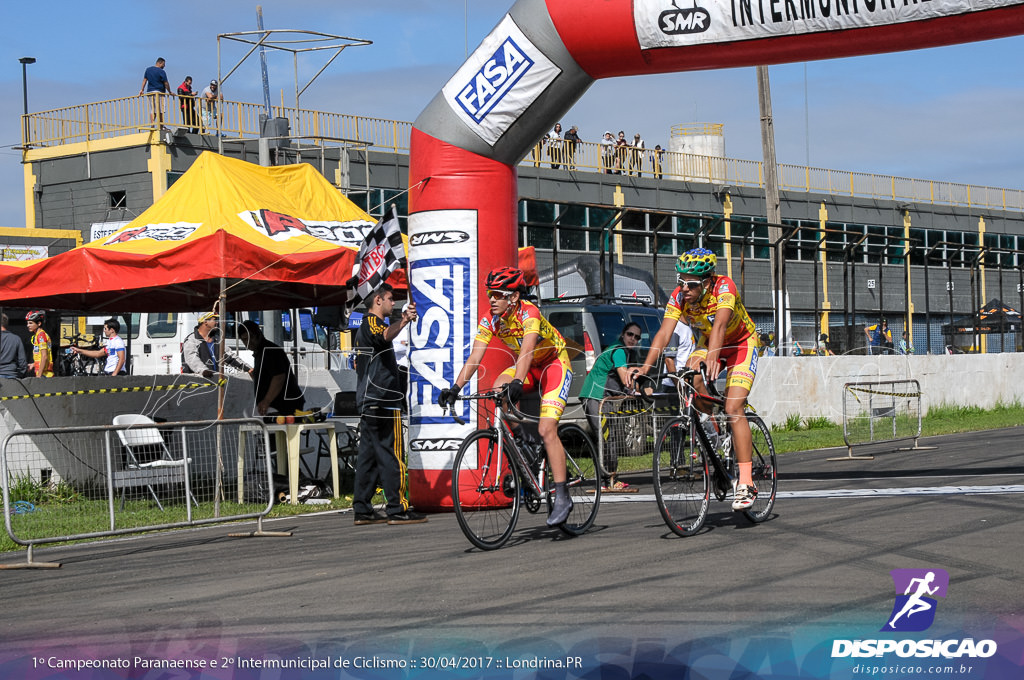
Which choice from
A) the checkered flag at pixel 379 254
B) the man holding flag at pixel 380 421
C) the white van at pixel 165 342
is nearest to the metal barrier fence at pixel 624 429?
the man holding flag at pixel 380 421

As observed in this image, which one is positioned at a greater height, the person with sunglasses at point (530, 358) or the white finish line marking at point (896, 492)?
the person with sunglasses at point (530, 358)

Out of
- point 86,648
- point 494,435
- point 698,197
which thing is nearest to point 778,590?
point 494,435

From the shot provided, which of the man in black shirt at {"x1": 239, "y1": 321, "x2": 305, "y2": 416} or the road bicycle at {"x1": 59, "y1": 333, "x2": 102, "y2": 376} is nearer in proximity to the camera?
the man in black shirt at {"x1": 239, "y1": 321, "x2": 305, "y2": 416}

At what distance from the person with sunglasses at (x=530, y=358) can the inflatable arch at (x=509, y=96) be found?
6.38ft

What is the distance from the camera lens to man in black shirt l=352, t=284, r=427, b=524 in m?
10.3

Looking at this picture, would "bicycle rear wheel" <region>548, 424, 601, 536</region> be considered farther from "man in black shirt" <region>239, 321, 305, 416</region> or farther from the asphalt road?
"man in black shirt" <region>239, 321, 305, 416</region>

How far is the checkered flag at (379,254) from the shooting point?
461 inches

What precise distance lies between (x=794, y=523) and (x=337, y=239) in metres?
6.90

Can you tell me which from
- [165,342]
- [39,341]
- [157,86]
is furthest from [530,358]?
[157,86]

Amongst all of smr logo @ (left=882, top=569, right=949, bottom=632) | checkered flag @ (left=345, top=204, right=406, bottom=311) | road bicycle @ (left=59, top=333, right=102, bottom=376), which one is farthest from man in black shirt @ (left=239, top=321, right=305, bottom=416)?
road bicycle @ (left=59, top=333, right=102, bottom=376)

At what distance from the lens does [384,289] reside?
1077 cm

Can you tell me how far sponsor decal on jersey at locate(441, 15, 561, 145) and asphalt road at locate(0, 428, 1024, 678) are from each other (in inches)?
144

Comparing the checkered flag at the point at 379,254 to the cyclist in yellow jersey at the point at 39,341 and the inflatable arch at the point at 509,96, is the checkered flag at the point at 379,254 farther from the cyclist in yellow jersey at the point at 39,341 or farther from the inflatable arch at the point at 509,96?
the cyclist in yellow jersey at the point at 39,341

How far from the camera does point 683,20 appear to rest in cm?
1031
